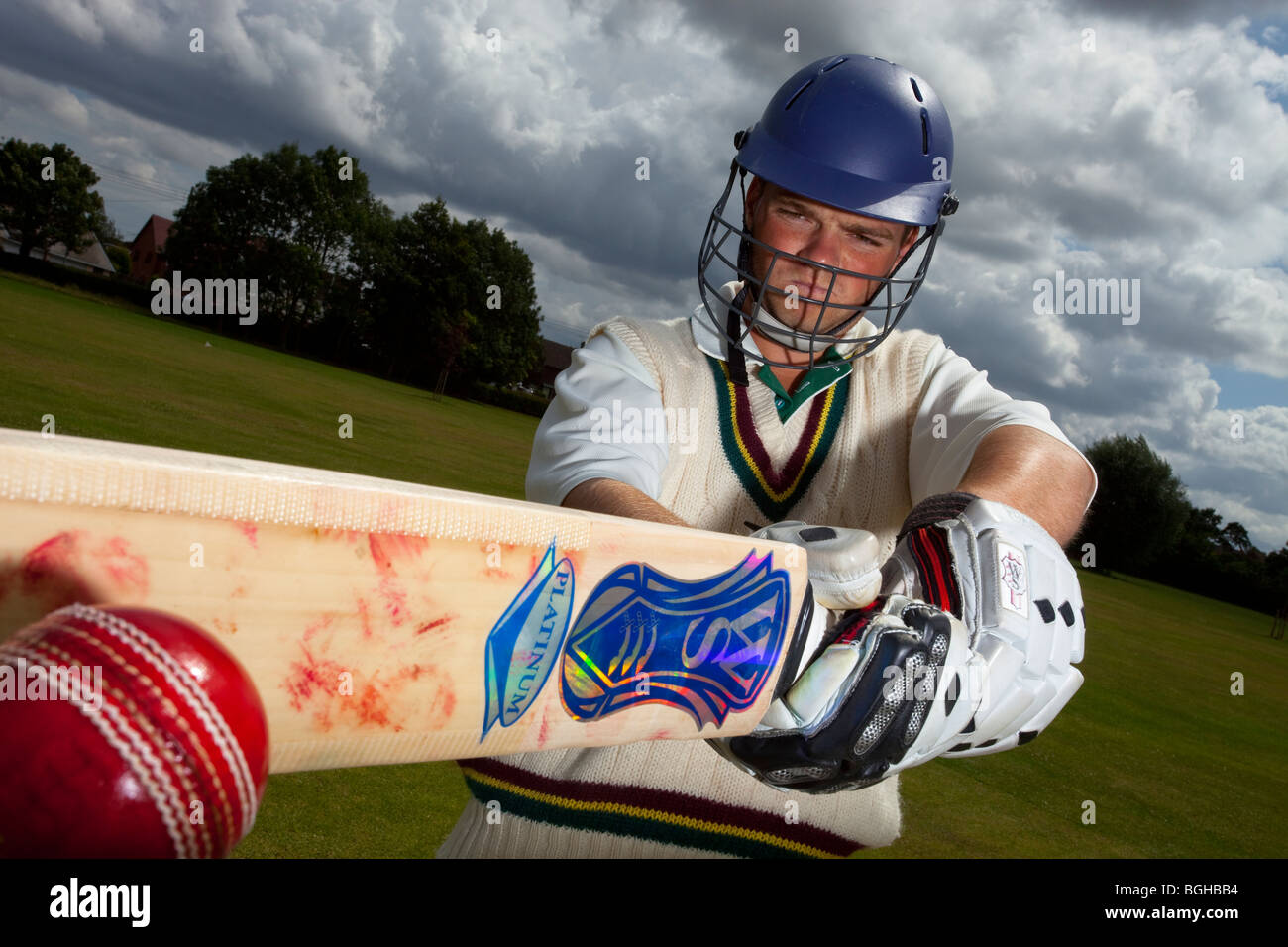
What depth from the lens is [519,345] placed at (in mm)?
42875

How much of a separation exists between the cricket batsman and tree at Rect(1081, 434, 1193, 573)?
3728 cm

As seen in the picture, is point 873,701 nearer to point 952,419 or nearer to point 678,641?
point 678,641

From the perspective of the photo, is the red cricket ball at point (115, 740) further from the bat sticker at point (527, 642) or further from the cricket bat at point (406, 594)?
the bat sticker at point (527, 642)

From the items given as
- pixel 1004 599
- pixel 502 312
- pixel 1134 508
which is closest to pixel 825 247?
pixel 1004 599

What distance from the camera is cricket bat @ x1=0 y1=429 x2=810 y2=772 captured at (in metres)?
0.73

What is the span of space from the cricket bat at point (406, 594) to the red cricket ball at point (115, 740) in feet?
0.26

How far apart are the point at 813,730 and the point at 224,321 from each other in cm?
4549

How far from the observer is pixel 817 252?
1.86 meters

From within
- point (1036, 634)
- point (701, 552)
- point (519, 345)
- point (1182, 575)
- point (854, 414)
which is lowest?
point (1182, 575)

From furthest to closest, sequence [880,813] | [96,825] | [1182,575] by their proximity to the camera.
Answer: [1182,575]
[880,813]
[96,825]

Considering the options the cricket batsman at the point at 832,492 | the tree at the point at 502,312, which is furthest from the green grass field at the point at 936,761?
the tree at the point at 502,312

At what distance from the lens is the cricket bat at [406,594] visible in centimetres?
73

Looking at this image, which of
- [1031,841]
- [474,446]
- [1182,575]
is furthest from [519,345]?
[1031,841]

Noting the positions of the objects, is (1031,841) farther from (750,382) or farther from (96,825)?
(96,825)
